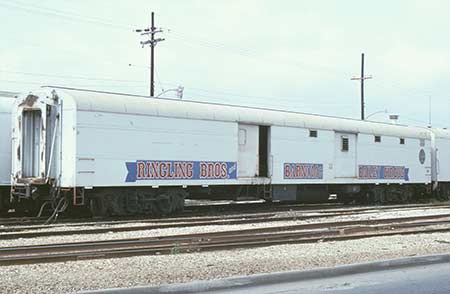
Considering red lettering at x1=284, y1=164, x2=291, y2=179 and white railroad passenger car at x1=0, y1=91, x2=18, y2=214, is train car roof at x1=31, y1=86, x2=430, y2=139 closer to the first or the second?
red lettering at x1=284, y1=164, x2=291, y2=179

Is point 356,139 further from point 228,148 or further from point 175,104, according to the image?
point 175,104

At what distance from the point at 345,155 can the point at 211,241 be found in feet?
43.7

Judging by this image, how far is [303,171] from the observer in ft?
73.6

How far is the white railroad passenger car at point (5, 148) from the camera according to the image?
18.0 metres

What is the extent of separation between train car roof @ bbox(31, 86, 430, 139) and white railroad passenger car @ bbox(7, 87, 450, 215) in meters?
0.03

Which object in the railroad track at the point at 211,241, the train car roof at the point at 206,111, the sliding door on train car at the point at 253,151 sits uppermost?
the train car roof at the point at 206,111

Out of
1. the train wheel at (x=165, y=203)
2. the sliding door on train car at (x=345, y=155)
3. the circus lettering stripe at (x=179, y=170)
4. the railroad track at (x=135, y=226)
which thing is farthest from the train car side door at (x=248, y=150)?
the sliding door on train car at (x=345, y=155)

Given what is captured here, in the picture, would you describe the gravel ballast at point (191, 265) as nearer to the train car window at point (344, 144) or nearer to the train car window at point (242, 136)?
the train car window at point (242, 136)

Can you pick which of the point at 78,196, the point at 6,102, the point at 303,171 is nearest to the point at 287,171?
the point at 303,171

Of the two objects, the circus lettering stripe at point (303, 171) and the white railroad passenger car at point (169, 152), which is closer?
the white railroad passenger car at point (169, 152)

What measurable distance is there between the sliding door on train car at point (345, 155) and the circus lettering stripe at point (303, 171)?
1096mm

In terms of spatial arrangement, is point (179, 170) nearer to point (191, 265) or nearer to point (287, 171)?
point (287, 171)

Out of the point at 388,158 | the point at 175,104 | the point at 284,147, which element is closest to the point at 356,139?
the point at 388,158

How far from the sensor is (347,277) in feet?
28.6
